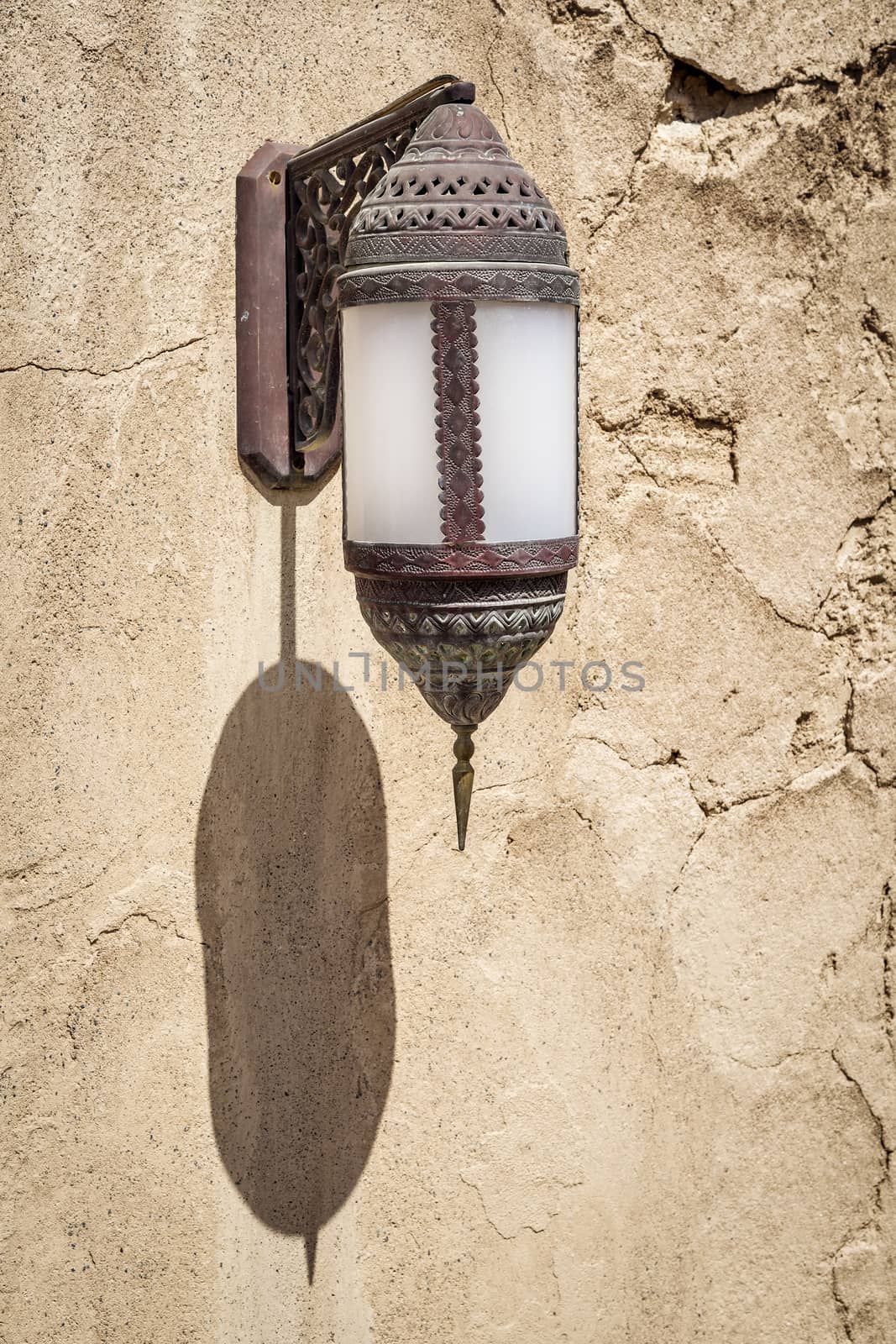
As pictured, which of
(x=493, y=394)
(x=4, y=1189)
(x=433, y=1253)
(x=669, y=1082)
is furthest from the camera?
(x=669, y=1082)

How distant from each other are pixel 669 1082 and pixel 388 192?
1.05 metres

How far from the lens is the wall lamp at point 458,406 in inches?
41.2

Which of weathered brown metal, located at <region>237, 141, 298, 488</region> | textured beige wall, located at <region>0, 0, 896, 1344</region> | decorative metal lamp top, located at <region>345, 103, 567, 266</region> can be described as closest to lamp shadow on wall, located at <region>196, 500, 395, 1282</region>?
textured beige wall, located at <region>0, 0, 896, 1344</region>

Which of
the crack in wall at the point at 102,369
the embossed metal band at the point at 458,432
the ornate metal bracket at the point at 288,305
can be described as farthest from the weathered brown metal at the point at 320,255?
the embossed metal band at the point at 458,432

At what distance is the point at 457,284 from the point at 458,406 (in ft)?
0.30

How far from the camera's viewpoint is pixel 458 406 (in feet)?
3.46

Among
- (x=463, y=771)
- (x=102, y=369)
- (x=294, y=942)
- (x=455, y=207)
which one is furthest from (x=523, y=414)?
(x=294, y=942)

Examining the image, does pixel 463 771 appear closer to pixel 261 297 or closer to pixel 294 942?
pixel 294 942

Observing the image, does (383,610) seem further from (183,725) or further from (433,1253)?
(433,1253)

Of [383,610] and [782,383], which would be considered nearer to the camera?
[383,610]

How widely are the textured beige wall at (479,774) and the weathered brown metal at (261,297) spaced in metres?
0.03

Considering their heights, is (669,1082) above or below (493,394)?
below

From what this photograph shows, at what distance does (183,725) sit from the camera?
1.36 m

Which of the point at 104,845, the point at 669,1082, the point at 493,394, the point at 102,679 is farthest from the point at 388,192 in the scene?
the point at 669,1082
